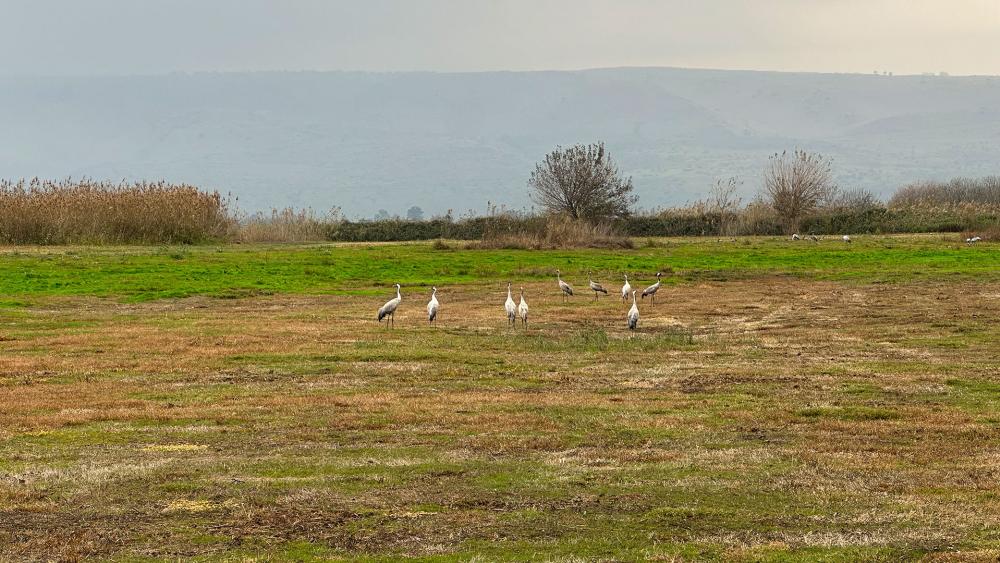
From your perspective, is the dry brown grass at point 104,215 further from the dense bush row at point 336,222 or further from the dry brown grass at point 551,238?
the dry brown grass at point 551,238

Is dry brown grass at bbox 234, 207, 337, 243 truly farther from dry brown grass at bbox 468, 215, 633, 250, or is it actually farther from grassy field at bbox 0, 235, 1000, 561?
grassy field at bbox 0, 235, 1000, 561

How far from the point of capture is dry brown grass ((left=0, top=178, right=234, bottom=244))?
209 feet

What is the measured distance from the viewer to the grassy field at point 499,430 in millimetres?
11070

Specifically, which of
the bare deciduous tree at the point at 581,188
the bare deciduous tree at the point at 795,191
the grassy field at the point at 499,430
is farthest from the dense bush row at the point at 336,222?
the grassy field at the point at 499,430

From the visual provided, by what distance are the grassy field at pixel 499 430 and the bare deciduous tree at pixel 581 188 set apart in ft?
157

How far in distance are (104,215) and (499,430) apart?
5349cm

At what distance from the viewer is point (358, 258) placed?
5616 centimetres

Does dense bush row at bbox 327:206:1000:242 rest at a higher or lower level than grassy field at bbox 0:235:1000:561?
higher

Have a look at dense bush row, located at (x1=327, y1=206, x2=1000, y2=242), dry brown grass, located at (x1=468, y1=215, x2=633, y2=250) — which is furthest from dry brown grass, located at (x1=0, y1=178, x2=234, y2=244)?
dense bush row, located at (x1=327, y1=206, x2=1000, y2=242)

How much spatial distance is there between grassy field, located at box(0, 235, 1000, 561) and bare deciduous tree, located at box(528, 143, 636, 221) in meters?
47.7

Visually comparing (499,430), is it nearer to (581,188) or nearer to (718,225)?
(581,188)

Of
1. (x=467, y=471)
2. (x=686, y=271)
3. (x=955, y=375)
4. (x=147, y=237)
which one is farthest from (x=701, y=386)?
(x=147, y=237)

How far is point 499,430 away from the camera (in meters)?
16.6

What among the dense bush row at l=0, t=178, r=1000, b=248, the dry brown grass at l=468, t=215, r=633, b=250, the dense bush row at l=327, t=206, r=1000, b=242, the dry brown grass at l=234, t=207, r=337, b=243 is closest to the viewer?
the dense bush row at l=0, t=178, r=1000, b=248
